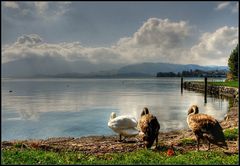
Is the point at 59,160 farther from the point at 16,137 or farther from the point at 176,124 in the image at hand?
the point at 176,124

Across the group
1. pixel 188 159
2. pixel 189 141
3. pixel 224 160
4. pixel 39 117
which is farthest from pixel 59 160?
pixel 39 117

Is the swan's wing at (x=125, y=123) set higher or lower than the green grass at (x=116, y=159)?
higher

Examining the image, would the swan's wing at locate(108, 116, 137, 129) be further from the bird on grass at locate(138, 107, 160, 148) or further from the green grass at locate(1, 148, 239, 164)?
the green grass at locate(1, 148, 239, 164)

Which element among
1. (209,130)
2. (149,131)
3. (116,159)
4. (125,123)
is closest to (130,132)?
(125,123)

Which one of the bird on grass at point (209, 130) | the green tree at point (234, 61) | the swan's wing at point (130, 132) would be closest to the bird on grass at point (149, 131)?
the bird on grass at point (209, 130)

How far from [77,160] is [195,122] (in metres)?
5.38

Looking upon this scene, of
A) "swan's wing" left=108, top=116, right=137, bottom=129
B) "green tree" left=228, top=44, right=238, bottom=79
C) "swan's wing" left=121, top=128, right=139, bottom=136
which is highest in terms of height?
"green tree" left=228, top=44, right=238, bottom=79

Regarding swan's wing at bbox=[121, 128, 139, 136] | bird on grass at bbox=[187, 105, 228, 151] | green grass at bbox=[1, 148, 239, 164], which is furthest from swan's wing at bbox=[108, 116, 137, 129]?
green grass at bbox=[1, 148, 239, 164]

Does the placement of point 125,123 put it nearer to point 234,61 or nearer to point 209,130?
point 209,130

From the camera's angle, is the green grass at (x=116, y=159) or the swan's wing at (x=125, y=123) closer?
the green grass at (x=116, y=159)

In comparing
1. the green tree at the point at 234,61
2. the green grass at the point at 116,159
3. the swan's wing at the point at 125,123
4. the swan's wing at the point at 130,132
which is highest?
the green tree at the point at 234,61

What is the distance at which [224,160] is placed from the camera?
12398 millimetres

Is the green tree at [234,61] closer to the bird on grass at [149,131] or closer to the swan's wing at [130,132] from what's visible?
the swan's wing at [130,132]

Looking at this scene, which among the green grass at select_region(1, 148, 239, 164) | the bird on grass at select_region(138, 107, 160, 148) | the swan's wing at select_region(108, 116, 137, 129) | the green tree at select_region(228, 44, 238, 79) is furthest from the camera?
the green tree at select_region(228, 44, 238, 79)
